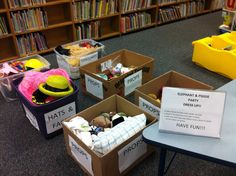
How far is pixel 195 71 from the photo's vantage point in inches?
106

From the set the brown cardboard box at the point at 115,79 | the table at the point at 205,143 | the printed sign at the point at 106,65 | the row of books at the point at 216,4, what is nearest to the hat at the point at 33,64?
the brown cardboard box at the point at 115,79

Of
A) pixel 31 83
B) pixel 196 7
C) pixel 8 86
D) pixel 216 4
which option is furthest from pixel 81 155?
pixel 216 4

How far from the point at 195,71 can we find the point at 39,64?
Result: 1691mm

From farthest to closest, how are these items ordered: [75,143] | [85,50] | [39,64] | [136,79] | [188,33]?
[188,33] < [85,50] < [39,64] < [136,79] < [75,143]

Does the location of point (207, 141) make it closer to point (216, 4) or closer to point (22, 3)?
point (22, 3)

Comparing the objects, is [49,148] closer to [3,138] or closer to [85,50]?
[3,138]

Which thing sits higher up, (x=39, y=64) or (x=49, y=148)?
(x=39, y=64)

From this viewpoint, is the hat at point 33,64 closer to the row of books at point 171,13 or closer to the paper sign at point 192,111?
the paper sign at point 192,111

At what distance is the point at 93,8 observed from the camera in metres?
3.29

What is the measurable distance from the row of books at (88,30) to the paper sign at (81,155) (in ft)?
7.02

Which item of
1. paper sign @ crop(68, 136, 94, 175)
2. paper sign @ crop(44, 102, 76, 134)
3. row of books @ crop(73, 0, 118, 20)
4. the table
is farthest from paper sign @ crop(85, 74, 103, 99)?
row of books @ crop(73, 0, 118, 20)

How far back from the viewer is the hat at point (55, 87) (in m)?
1.69

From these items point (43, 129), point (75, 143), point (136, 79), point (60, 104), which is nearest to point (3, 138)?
point (43, 129)

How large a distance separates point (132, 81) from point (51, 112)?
823 millimetres
